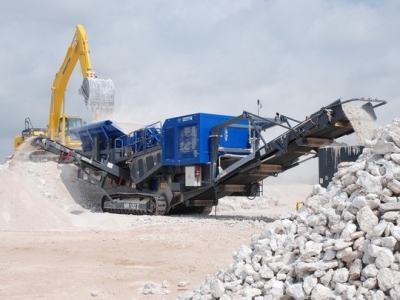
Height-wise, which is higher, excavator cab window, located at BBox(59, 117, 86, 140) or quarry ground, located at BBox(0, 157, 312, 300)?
excavator cab window, located at BBox(59, 117, 86, 140)

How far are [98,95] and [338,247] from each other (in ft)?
51.9

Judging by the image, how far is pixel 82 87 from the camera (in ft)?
64.5

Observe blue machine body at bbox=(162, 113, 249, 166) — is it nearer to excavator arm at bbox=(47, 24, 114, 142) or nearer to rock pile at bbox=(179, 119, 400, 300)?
excavator arm at bbox=(47, 24, 114, 142)

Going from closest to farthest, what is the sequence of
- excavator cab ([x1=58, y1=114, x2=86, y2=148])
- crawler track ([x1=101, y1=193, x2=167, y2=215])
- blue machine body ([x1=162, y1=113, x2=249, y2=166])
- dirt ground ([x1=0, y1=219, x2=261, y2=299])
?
dirt ground ([x1=0, y1=219, x2=261, y2=299]) < blue machine body ([x1=162, y1=113, x2=249, y2=166]) < crawler track ([x1=101, y1=193, x2=167, y2=215]) < excavator cab ([x1=58, y1=114, x2=86, y2=148])

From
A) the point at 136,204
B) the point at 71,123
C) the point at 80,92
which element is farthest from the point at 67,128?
the point at 136,204

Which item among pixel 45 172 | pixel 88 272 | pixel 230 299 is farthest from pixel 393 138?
pixel 45 172

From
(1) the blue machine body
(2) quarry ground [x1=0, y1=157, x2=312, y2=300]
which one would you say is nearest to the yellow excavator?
(2) quarry ground [x1=0, y1=157, x2=312, y2=300]

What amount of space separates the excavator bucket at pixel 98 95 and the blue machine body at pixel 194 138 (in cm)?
425

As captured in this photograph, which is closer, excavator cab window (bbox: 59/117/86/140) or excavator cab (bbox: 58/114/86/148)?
excavator cab (bbox: 58/114/86/148)

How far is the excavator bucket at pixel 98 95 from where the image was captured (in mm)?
19542

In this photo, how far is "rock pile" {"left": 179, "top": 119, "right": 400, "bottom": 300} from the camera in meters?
4.56

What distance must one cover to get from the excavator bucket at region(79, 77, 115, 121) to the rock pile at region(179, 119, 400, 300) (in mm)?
14328

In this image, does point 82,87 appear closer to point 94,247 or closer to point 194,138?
point 194,138

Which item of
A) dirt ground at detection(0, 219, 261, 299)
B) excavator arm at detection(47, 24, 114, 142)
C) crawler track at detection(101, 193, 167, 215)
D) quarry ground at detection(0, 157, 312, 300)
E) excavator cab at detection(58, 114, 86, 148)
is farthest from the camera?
excavator cab at detection(58, 114, 86, 148)
